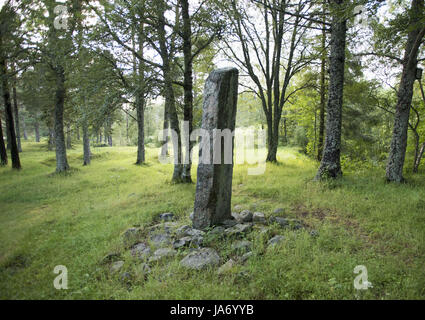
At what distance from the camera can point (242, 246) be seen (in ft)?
12.9

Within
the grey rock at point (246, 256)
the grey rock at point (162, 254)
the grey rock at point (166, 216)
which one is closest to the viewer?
the grey rock at point (246, 256)

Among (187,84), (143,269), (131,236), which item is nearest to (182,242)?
(143,269)

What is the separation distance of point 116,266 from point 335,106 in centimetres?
777

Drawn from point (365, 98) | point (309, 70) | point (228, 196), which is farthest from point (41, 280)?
point (309, 70)

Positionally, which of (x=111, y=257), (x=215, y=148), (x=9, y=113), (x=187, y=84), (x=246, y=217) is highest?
(x=187, y=84)

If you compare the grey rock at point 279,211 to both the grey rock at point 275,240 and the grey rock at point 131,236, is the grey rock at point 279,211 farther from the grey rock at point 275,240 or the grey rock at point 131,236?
the grey rock at point 131,236

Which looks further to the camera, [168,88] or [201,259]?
[168,88]

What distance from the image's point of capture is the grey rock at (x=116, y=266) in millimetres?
3689

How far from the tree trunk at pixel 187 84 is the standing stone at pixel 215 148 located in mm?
3980

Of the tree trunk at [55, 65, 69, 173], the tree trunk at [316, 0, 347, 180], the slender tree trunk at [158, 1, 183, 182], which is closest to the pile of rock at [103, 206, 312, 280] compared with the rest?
the tree trunk at [316, 0, 347, 180]

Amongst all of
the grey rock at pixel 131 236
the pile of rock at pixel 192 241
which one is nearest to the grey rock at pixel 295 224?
the pile of rock at pixel 192 241

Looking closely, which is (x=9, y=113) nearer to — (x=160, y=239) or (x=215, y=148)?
(x=160, y=239)

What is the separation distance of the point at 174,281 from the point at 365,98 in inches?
434
